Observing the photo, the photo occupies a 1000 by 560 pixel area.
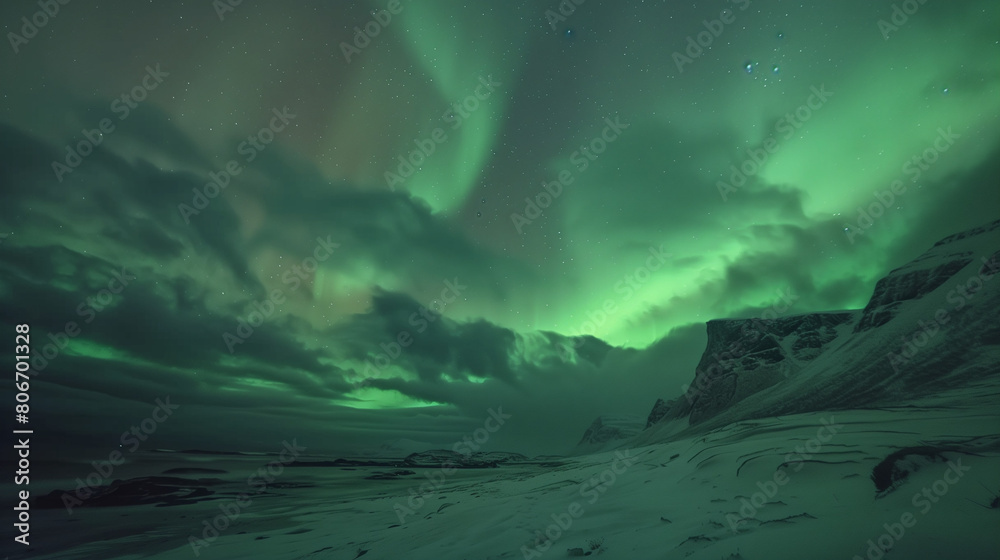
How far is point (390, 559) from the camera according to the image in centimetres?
919

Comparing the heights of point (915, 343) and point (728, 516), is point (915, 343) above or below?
below

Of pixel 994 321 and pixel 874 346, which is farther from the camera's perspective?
pixel 874 346

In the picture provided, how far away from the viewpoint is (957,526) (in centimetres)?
542

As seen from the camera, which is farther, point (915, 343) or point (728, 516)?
point (915, 343)

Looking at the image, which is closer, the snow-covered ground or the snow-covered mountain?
the snow-covered ground

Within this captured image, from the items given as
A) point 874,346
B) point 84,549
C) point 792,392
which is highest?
point 84,549

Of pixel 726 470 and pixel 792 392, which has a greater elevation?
pixel 726 470

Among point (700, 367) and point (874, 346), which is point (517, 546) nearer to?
point (874, 346)

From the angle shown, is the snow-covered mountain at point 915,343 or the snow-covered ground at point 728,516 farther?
the snow-covered mountain at point 915,343

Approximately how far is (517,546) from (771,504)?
16.5ft

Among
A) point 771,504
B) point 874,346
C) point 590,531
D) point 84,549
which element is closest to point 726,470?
point 771,504

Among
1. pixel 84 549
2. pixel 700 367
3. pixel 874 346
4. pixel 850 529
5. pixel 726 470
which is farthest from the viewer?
pixel 700 367

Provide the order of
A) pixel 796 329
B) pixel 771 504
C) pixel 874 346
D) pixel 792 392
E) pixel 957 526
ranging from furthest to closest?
pixel 796 329 < pixel 792 392 < pixel 874 346 < pixel 771 504 < pixel 957 526

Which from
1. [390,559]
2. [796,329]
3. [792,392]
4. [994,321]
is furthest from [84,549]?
[796,329]
